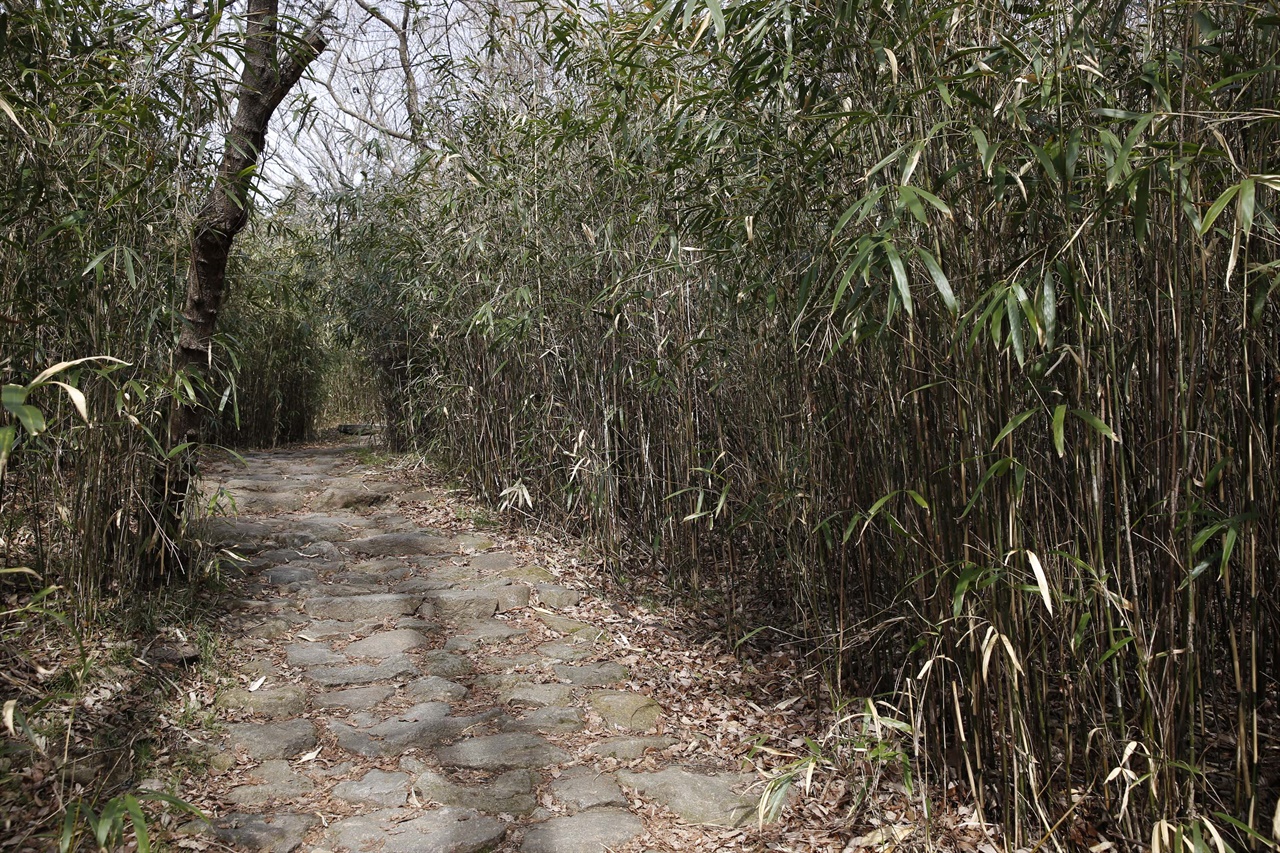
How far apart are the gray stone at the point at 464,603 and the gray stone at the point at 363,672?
1.32 ft

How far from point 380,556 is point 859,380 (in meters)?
2.48

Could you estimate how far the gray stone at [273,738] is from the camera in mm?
2219

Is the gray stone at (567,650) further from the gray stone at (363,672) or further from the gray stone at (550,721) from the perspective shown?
the gray stone at (363,672)

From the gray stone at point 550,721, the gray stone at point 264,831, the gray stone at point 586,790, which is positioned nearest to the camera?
the gray stone at point 264,831

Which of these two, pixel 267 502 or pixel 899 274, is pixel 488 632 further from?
pixel 899 274

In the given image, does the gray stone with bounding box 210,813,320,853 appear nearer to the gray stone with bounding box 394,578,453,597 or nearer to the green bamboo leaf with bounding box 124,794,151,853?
the green bamboo leaf with bounding box 124,794,151,853

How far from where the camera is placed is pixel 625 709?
258 centimetres

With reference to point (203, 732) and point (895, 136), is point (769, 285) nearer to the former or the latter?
point (895, 136)

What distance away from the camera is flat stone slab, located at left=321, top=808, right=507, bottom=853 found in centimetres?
188

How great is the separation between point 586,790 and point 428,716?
0.59 meters

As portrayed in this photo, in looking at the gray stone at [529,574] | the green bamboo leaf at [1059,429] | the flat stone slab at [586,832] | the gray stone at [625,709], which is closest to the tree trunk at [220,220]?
the gray stone at [529,574]

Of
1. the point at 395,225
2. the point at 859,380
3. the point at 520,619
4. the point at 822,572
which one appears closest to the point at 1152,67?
the point at 859,380

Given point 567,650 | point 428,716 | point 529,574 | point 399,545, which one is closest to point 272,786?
point 428,716

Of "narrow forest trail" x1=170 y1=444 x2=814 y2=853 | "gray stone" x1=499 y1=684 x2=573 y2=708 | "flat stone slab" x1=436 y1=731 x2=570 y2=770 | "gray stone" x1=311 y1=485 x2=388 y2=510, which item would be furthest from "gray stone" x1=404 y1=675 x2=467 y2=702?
"gray stone" x1=311 y1=485 x2=388 y2=510
